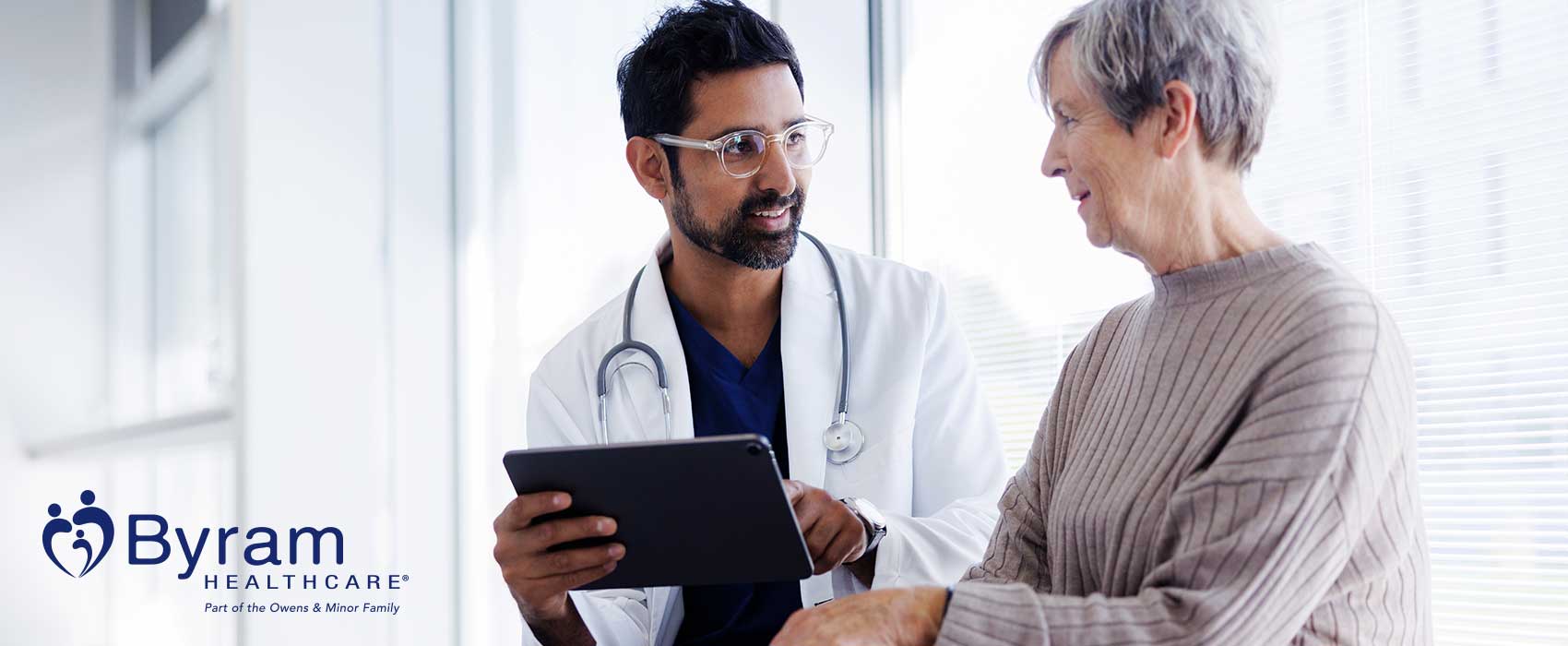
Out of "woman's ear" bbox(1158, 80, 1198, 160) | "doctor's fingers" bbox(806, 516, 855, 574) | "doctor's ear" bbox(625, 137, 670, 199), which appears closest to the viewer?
"woman's ear" bbox(1158, 80, 1198, 160)

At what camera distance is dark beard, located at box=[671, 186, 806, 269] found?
62.9 inches

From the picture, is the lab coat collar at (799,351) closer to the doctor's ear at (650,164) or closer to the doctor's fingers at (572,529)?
the doctor's ear at (650,164)

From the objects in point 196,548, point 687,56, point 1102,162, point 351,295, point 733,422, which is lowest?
point 196,548

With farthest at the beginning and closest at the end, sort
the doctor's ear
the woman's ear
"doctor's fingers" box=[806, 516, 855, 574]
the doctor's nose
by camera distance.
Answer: the doctor's ear
the doctor's nose
"doctor's fingers" box=[806, 516, 855, 574]
the woman's ear

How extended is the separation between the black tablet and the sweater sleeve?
0.23 metres

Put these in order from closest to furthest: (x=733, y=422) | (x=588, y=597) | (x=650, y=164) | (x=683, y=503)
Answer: (x=683, y=503) < (x=588, y=597) < (x=733, y=422) < (x=650, y=164)

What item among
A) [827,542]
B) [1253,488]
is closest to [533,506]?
[827,542]

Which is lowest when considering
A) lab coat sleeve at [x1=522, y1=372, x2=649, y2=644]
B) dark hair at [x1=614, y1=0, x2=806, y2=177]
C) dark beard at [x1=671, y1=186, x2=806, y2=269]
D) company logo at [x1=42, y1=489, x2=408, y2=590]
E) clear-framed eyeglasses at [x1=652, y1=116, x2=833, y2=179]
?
company logo at [x1=42, y1=489, x2=408, y2=590]

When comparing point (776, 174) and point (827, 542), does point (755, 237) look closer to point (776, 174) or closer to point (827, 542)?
point (776, 174)

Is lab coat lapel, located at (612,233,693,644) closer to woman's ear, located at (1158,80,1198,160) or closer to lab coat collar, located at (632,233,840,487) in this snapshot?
lab coat collar, located at (632,233,840,487)

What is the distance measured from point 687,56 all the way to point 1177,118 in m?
0.83

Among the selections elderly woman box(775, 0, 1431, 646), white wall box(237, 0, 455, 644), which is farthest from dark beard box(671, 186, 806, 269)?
white wall box(237, 0, 455, 644)

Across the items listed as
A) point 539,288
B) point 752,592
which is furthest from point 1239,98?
point 539,288

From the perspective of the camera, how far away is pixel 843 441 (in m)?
1.50
